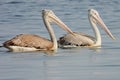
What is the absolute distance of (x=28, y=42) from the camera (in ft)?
53.4

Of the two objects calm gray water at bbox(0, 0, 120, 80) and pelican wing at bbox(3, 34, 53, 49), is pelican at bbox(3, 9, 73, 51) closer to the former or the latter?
pelican wing at bbox(3, 34, 53, 49)

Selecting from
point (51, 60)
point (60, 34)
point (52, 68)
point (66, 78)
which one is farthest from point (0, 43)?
point (66, 78)

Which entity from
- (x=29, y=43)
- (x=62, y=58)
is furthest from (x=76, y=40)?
(x=62, y=58)

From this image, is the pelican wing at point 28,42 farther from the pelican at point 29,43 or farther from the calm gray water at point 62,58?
the calm gray water at point 62,58

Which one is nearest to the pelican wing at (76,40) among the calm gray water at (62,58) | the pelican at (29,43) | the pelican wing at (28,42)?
the calm gray water at (62,58)

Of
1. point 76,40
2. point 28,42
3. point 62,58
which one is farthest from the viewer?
point 76,40

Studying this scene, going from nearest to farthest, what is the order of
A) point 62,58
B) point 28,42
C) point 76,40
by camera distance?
point 62,58 < point 28,42 < point 76,40

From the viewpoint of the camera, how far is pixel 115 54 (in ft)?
50.5

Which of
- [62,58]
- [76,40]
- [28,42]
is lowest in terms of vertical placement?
[62,58]

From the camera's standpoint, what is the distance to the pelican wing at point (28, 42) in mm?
16031

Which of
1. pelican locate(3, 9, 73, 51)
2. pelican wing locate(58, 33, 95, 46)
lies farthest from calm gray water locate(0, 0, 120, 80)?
pelican wing locate(58, 33, 95, 46)

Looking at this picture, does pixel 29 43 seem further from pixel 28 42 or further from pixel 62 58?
pixel 62 58

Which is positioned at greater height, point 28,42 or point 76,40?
point 28,42

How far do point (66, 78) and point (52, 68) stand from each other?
134cm
